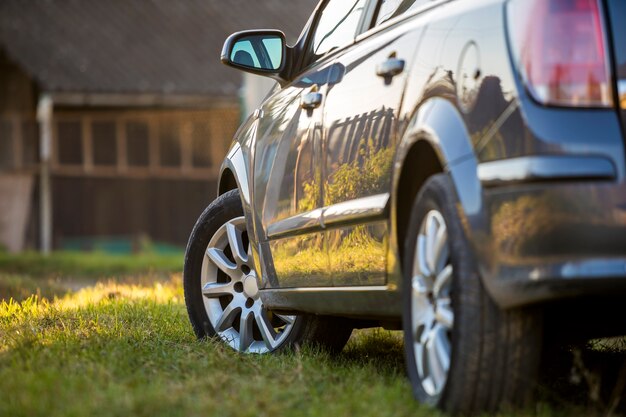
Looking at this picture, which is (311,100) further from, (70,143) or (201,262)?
(70,143)

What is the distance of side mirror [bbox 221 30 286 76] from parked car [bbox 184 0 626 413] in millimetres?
418

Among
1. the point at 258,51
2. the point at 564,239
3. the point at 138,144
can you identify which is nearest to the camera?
the point at 564,239

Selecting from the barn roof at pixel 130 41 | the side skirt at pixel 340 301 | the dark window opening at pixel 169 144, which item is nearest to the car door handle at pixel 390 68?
the side skirt at pixel 340 301

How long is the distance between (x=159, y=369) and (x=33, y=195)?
20368 millimetres

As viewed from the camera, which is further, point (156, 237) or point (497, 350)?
point (156, 237)

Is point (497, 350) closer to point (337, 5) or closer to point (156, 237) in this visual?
point (337, 5)

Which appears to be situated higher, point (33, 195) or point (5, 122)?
point (5, 122)

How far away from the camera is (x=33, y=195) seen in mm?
24391

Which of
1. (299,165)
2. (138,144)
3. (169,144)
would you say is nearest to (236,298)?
(299,165)

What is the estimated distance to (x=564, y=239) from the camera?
3266 millimetres

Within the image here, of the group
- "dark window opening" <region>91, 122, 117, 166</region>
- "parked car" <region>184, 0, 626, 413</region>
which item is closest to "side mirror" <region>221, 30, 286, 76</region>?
"parked car" <region>184, 0, 626, 413</region>

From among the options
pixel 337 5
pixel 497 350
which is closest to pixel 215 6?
pixel 337 5

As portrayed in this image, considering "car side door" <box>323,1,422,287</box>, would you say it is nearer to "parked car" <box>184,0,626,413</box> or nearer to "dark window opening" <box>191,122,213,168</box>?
"parked car" <box>184,0,626,413</box>

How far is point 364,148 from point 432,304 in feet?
2.58
